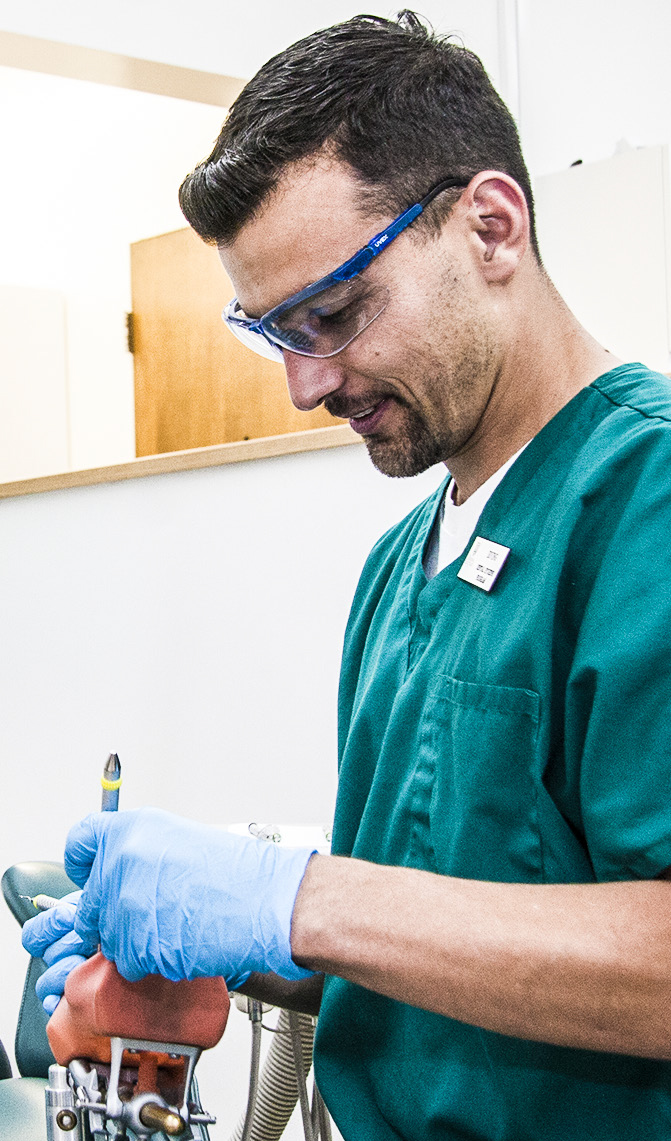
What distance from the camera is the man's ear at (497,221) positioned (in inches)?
36.2

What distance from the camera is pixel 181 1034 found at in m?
0.93

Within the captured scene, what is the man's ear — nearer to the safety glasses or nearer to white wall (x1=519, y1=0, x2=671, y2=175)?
the safety glasses

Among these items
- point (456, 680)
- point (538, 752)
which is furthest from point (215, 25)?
point (538, 752)

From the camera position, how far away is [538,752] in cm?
79

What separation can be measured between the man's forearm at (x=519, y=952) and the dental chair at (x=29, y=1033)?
45.4 inches

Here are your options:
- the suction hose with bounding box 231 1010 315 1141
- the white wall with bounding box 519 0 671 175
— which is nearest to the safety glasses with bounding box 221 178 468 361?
the suction hose with bounding box 231 1010 315 1141

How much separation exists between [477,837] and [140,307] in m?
4.42

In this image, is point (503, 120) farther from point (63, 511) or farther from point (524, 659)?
point (63, 511)

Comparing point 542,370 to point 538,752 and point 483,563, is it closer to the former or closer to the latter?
point 483,563

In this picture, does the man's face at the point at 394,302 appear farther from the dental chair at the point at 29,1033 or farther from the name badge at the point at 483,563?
the dental chair at the point at 29,1033

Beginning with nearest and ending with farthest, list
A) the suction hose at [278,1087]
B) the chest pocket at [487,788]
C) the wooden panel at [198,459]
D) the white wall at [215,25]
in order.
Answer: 1. the chest pocket at [487,788]
2. the suction hose at [278,1087]
3. the wooden panel at [198,459]
4. the white wall at [215,25]

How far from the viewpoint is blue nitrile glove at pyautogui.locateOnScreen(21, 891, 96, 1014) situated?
3.50ft

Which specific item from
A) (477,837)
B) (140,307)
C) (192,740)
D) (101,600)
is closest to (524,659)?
(477,837)

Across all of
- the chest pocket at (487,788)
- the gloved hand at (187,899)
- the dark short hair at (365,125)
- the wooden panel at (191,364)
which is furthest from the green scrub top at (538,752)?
the wooden panel at (191,364)
